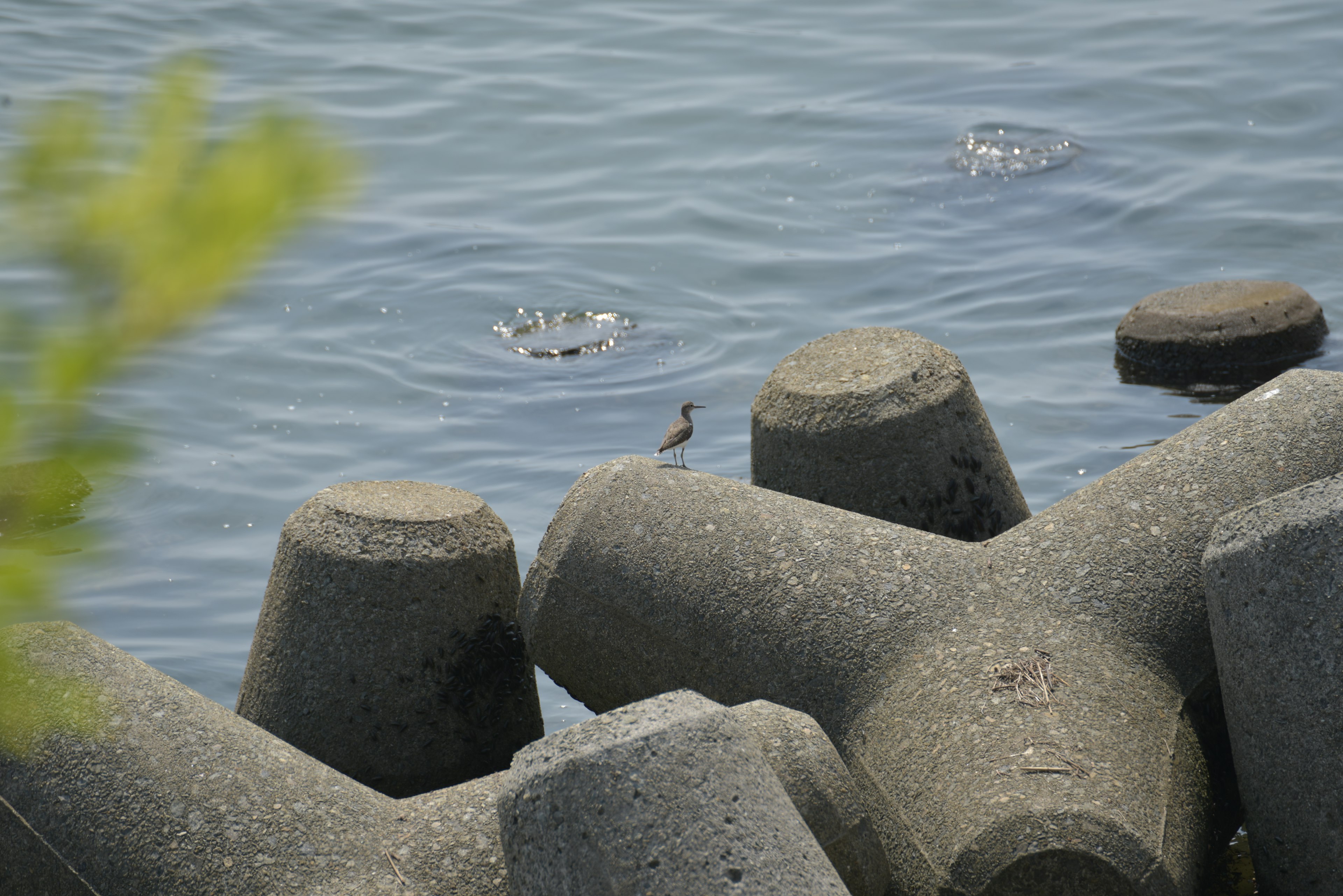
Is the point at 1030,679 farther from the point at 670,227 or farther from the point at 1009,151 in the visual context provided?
the point at 1009,151

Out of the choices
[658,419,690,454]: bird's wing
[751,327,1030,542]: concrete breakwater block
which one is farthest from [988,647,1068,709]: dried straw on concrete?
[658,419,690,454]: bird's wing

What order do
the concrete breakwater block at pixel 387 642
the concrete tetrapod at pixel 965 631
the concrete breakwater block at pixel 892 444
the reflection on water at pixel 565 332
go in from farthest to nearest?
the reflection on water at pixel 565 332 < the concrete breakwater block at pixel 892 444 < the concrete breakwater block at pixel 387 642 < the concrete tetrapod at pixel 965 631

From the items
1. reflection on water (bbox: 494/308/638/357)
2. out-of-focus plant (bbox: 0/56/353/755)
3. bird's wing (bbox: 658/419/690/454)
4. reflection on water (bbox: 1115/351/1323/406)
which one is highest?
out-of-focus plant (bbox: 0/56/353/755)

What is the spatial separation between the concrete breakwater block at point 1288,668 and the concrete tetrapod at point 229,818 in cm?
112

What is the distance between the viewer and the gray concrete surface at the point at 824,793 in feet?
12.5

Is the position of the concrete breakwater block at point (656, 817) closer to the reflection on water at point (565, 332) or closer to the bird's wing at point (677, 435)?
the bird's wing at point (677, 435)

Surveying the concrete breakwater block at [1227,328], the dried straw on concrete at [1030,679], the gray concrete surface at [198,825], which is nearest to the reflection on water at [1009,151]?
the concrete breakwater block at [1227,328]

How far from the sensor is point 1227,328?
10562 mm

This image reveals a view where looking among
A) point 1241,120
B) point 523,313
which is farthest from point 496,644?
point 1241,120

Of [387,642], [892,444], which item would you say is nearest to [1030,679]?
[892,444]

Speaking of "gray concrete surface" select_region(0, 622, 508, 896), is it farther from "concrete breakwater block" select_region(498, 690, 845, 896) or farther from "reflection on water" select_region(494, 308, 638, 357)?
"reflection on water" select_region(494, 308, 638, 357)

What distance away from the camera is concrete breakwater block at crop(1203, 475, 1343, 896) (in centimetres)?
372

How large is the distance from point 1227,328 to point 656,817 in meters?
8.65

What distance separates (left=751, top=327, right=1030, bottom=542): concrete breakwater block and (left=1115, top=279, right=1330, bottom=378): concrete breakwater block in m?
5.74
